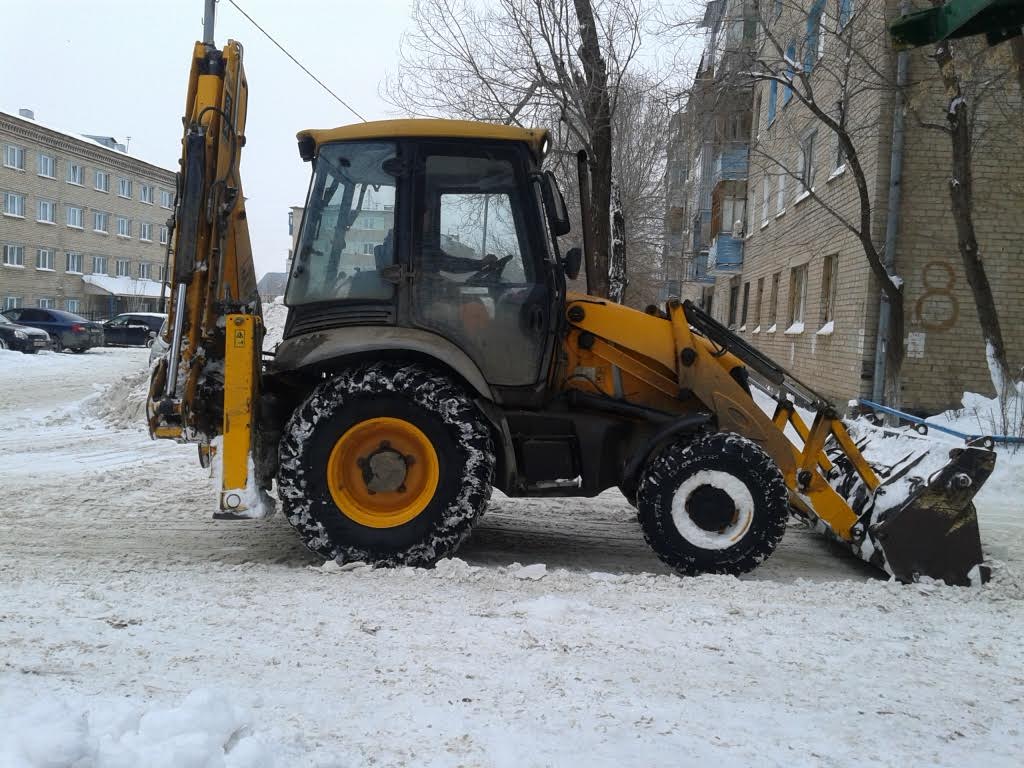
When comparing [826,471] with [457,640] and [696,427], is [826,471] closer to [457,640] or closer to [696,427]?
[696,427]

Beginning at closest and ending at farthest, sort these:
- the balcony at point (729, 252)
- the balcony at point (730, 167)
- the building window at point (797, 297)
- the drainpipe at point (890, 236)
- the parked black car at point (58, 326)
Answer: the drainpipe at point (890, 236)
the building window at point (797, 297)
the balcony at point (730, 167)
the balcony at point (729, 252)
the parked black car at point (58, 326)

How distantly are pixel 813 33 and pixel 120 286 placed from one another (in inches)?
1877

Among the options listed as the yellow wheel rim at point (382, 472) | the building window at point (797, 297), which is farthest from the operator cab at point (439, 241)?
the building window at point (797, 297)

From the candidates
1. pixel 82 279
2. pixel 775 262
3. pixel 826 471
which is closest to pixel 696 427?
pixel 826 471

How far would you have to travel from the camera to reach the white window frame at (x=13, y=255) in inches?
1730

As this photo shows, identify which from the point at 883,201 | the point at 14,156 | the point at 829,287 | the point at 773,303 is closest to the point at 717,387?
the point at 883,201

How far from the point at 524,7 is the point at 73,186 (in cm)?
4243

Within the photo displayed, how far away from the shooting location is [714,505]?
5.13 meters

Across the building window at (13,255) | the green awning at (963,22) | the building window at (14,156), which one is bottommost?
the green awning at (963,22)

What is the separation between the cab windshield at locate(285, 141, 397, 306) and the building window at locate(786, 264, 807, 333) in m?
14.7

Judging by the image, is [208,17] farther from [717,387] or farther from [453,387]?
[717,387]

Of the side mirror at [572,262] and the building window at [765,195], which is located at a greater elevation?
the building window at [765,195]

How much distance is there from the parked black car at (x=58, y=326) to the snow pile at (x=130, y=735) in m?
28.2

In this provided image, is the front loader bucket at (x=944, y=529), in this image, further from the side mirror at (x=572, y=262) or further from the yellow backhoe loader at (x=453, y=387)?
the side mirror at (x=572, y=262)
